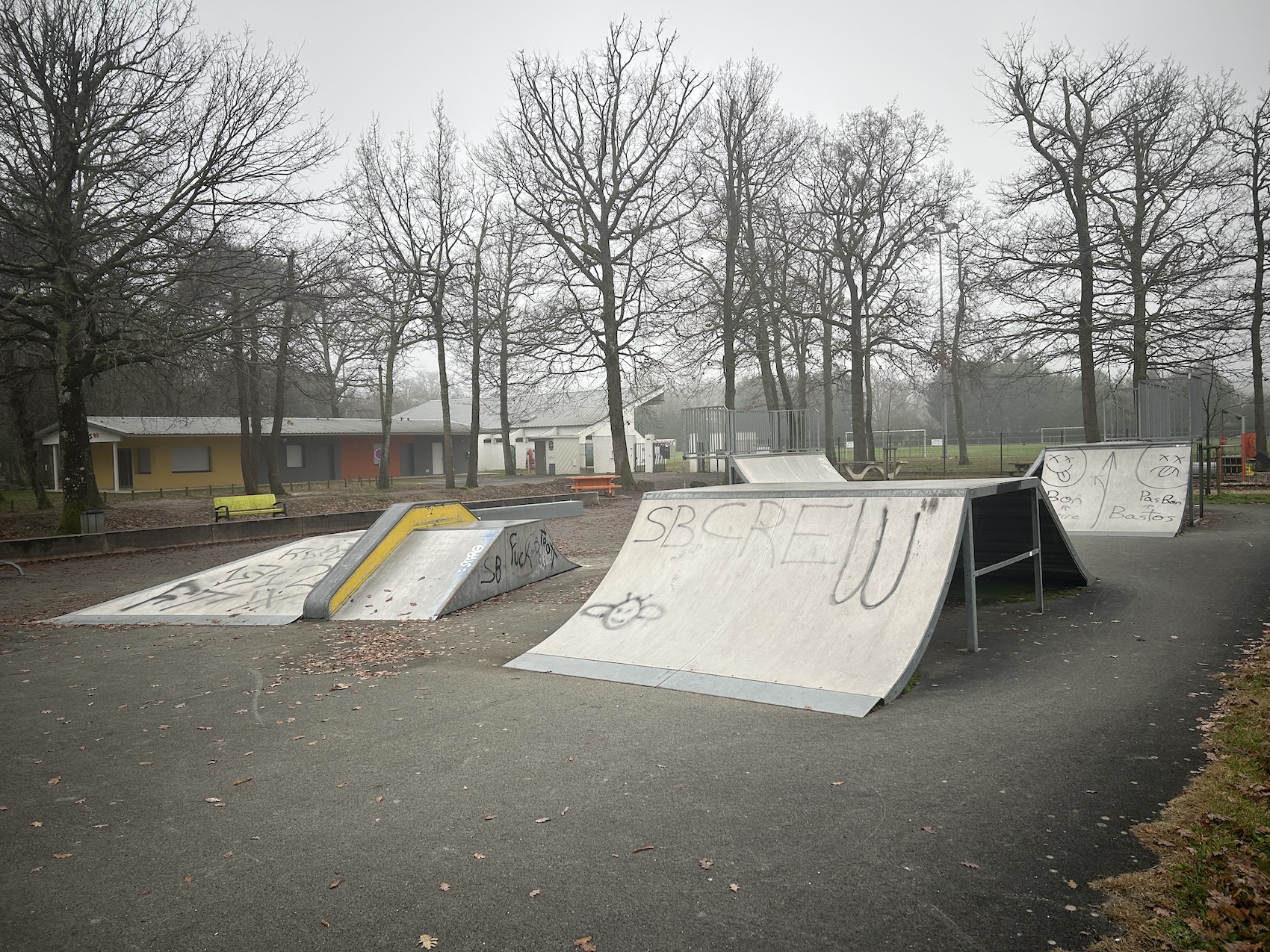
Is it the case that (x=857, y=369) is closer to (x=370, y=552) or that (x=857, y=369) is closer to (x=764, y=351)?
(x=764, y=351)

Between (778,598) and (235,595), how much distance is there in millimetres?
6871

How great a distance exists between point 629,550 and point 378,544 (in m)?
3.72

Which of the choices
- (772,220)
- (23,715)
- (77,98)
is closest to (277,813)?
(23,715)

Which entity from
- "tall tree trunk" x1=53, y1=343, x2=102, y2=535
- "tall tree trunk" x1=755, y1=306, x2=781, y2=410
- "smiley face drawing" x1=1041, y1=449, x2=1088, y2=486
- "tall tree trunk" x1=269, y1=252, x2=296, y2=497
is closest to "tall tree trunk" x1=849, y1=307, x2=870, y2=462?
"tall tree trunk" x1=755, y1=306, x2=781, y2=410

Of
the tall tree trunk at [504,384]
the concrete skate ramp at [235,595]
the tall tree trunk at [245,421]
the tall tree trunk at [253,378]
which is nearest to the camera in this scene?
the concrete skate ramp at [235,595]

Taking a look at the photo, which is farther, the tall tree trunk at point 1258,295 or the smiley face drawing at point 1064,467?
the tall tree trunk at point 1258,295

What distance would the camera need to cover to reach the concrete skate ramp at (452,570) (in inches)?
340

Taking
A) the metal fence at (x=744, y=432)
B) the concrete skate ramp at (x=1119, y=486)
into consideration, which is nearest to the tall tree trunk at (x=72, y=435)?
the metal fence at (x=744, y=432)

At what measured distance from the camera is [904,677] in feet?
16.7

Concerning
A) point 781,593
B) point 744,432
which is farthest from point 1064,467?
point 781,593

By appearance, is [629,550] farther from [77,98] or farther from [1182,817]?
[77,98]

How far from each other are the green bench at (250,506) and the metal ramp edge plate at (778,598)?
569 inches

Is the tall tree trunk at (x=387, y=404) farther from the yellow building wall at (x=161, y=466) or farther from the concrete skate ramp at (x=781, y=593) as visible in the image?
the concrete skate ramp at (x=781, y=593)

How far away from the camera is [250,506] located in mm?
18938
